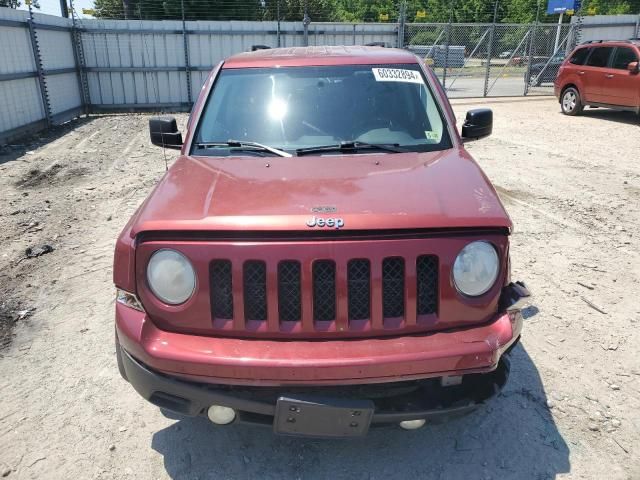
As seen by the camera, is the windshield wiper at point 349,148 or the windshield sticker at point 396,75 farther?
the windshield sticker at point 396,75

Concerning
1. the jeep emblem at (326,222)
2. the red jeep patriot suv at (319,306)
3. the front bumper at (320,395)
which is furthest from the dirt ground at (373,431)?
the jeep emblem at (326,222)

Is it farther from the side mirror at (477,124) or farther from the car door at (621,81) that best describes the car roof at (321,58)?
the car door at (621,81)

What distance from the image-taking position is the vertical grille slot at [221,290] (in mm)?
2205

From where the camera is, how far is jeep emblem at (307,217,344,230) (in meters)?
2.16

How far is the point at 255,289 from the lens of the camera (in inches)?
87.2

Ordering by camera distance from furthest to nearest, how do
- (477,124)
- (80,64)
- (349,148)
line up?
(80,64)
(477,124)
(349,148)

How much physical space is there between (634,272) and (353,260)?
12.3 feet

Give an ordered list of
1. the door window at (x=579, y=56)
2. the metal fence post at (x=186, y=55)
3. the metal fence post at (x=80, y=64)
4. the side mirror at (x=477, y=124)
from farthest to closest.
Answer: the metal fence post at (x=186, y=55) → the metal fence post at (x=80, y=64) → the door window at (x=579, y=56) → the side mirror at (x=477, y=124)

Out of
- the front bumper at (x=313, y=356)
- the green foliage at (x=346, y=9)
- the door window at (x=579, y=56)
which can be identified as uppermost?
the green foliage at (x=346, y=9)

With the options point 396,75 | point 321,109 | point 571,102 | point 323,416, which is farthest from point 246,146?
point 571,102

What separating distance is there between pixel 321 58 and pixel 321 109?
509 mm

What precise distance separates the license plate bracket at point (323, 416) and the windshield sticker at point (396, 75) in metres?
2.39

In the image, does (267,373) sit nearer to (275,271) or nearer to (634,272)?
(275,271)

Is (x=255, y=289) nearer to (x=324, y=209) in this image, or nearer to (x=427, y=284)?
(x=324, y=209)
